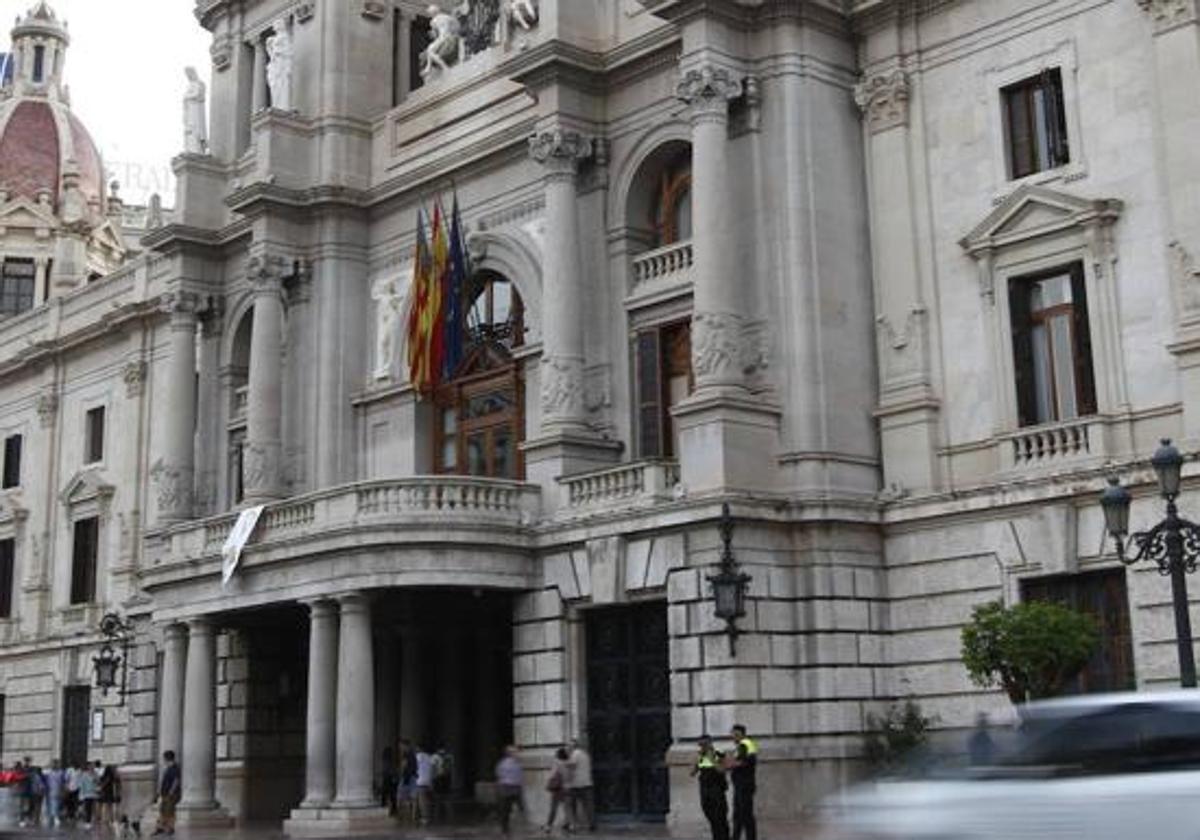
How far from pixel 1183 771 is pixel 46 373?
50.5 meters

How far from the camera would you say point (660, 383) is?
34.8m

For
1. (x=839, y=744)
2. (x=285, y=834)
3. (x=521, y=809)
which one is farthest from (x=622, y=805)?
(x=285, y=834)

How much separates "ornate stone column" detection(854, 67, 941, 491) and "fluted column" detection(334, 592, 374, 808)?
33.8 feet

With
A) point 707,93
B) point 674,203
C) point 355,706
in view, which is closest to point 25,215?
point 674,203

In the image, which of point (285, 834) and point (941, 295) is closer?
point (941, 295)

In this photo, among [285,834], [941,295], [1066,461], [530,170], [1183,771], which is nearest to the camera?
[1183,771]

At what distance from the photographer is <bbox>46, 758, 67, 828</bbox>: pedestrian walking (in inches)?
1775

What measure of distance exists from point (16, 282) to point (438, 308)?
4284 cm

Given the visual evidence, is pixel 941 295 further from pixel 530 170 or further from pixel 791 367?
pixel 530 170

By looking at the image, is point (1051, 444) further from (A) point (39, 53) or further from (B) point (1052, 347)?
(A) point (39, 53)

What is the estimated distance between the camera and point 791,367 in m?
31.6

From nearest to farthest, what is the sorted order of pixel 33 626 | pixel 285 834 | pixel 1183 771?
pixel 1183 771 → pixel 285 834 → pixel 33 626

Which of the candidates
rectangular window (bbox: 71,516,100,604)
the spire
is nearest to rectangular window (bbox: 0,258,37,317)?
the spire

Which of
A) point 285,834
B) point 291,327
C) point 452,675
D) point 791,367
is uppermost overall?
point 291,327
